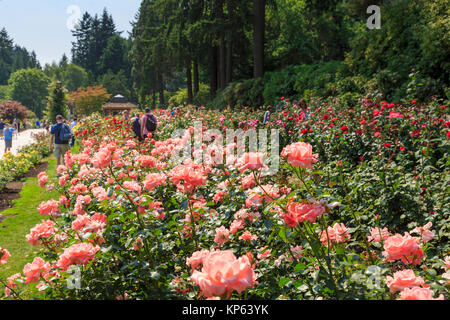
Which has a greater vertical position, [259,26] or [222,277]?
[259,26]

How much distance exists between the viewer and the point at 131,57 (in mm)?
37594

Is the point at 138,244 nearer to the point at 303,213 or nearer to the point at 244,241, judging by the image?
the point at 244,241

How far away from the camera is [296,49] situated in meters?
26.5

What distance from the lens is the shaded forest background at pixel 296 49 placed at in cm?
989

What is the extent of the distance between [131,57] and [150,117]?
102ft

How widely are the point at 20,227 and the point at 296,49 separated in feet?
79.1

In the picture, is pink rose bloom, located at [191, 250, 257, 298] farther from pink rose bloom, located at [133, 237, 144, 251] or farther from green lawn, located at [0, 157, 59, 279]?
green lawn, located at [0, 157, 59, 279]

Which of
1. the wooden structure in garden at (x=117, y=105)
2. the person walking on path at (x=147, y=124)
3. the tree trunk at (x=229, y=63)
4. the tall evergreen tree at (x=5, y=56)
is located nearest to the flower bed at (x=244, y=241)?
the person walking on path at (x=147, y=124)

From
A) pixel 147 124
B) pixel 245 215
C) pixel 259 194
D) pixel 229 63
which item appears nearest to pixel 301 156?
pixel 259 194

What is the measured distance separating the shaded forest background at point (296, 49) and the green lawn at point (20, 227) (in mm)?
5928

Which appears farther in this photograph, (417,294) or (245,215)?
(245,215)

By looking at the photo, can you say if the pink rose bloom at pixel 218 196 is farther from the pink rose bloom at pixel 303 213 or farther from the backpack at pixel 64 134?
the backpack at pixel 64 134

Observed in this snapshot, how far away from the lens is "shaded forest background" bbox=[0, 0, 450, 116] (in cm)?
989
